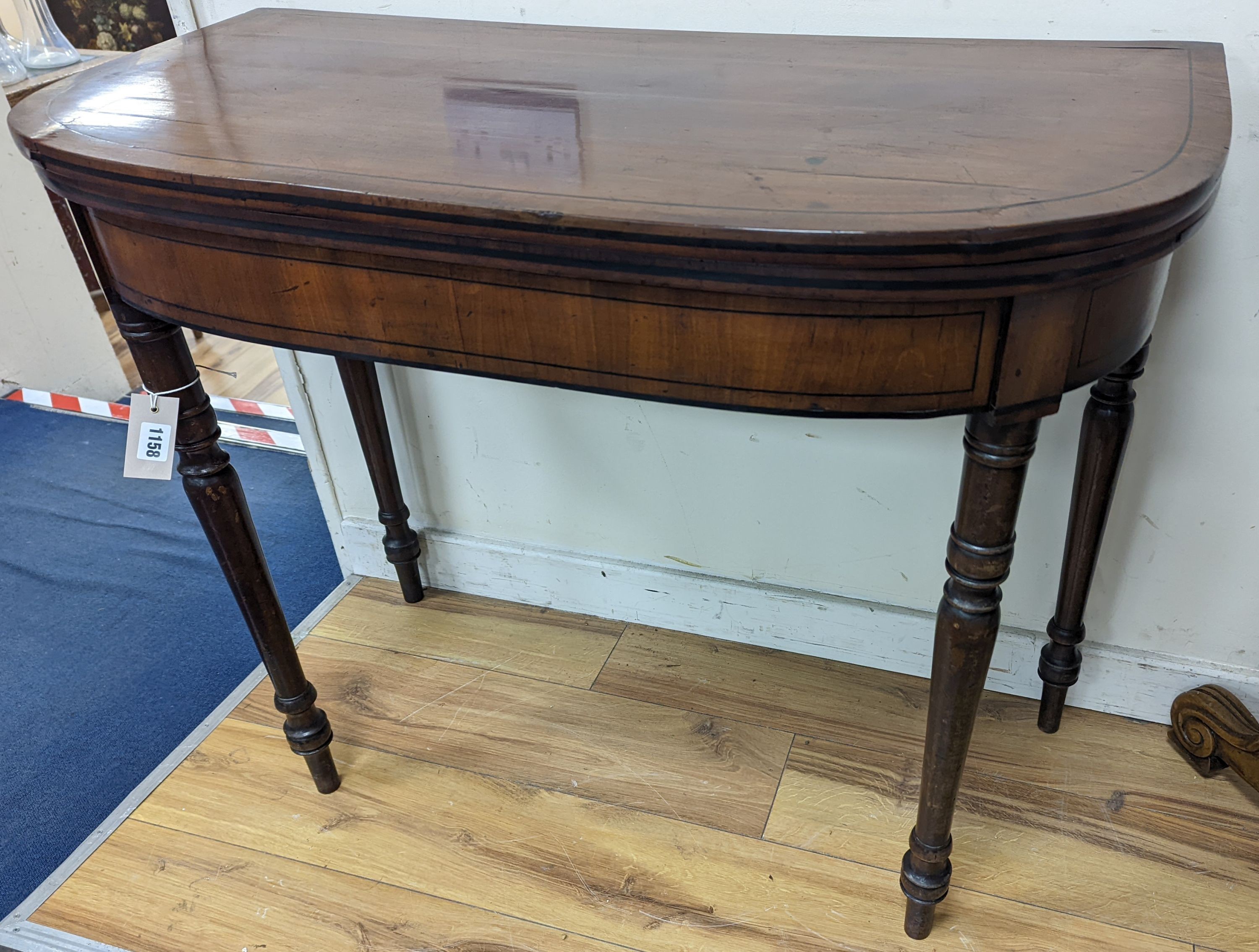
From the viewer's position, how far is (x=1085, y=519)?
3.76 ft

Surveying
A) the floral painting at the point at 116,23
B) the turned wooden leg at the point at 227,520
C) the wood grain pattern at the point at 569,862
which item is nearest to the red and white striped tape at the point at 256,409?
the floral painting at the point at 116,23

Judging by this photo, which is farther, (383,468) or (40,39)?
(40,39)

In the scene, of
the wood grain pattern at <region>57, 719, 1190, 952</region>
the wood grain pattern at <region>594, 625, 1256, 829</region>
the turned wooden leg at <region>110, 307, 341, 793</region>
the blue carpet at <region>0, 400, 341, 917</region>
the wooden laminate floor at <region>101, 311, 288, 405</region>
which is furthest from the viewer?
the wooden laminate floor at <region>101, 311, 288, 405</region>

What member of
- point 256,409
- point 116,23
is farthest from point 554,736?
point 116,23

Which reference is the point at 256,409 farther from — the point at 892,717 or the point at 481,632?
the point at 892,717

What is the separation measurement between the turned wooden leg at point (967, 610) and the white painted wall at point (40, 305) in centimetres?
216

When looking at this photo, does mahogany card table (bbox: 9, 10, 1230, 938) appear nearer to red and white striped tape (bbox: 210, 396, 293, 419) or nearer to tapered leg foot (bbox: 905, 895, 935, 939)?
tapered leg foot (bbox: 905, 895, 935, 939)

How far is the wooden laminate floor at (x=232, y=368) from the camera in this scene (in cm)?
238

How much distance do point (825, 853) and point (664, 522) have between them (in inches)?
19.1

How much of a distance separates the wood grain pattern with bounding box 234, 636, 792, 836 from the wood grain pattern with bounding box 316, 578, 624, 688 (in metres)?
0.03

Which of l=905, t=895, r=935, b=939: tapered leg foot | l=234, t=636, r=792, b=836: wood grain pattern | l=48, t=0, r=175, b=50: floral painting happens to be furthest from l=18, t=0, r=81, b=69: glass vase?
l=905, t=895, r=935, b=939: tapered leg foot

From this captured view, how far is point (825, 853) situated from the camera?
1.18m

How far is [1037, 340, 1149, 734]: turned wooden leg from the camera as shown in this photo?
107 centimetres

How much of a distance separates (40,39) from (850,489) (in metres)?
1.81
